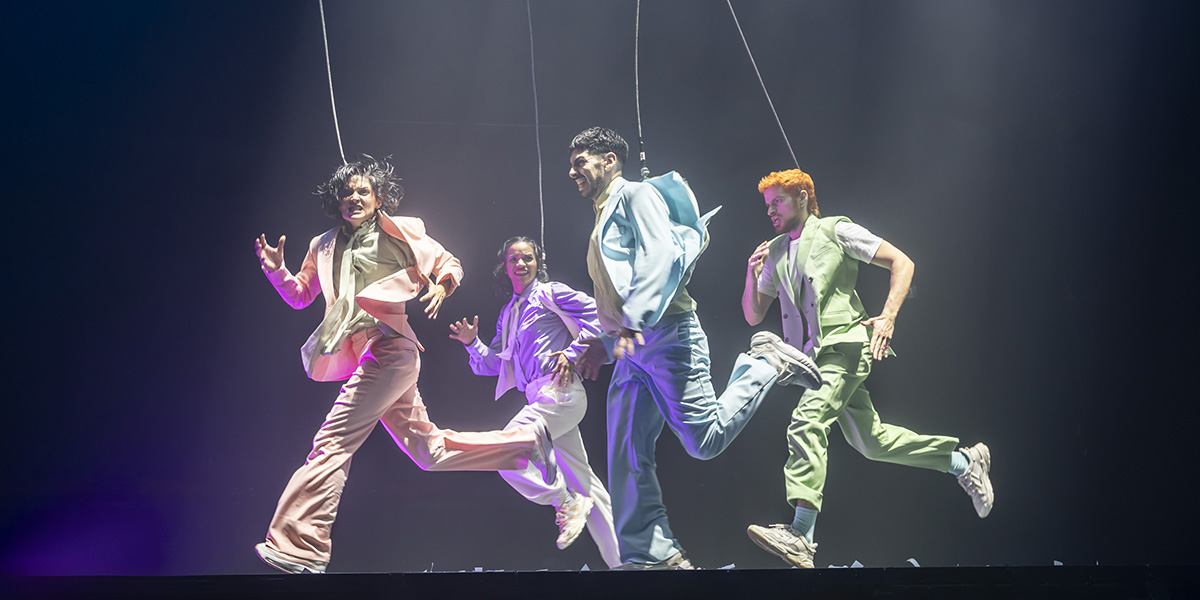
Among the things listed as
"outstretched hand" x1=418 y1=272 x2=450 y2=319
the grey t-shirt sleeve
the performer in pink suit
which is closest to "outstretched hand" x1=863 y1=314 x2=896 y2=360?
the grey t-shirt sleeve

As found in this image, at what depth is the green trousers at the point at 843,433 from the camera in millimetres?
3422

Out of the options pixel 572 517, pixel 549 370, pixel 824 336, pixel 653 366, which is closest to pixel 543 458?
pixel 572 517

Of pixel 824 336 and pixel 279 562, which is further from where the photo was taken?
pixel 824 336

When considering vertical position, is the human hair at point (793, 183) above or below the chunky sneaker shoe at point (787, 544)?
above

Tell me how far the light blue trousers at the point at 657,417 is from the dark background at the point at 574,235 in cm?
59

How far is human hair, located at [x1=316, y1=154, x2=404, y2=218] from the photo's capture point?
360cm

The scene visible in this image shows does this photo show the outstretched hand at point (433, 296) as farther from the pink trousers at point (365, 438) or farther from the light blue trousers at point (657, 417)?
the light blue trousers at point (657, 417)

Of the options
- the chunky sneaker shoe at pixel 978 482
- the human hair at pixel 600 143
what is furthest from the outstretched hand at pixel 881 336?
the human hair at pixel 600 143

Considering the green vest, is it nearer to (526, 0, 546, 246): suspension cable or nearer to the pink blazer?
(526, 0, 546, 246): suspension cable

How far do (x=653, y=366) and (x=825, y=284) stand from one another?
1.05m

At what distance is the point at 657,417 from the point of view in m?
3.26

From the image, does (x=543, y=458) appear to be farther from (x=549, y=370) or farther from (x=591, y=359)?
(x=591, y=359)
